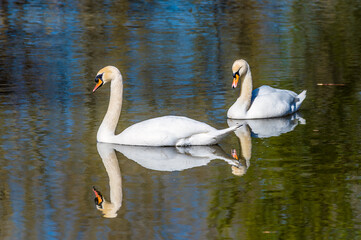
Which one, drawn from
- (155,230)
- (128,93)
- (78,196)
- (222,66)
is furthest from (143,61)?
(155,230)

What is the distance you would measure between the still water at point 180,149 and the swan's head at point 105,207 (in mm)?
28

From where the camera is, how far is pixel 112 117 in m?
9.77

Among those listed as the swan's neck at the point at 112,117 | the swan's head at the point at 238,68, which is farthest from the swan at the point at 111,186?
the swan's head at the point at 238,68

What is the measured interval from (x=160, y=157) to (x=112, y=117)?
1.02 metres

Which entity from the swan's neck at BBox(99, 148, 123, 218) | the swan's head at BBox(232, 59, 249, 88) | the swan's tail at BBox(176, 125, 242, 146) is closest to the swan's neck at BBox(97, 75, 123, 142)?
the swan's neck at BBox(99, 148, 123, 218)

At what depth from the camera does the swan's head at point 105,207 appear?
275 inches

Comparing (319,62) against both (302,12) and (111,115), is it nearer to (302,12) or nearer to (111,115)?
(111,115)

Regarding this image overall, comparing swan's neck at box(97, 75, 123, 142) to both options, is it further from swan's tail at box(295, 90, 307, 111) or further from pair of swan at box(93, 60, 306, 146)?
swan's tail at box(295, 90, 307, 111)

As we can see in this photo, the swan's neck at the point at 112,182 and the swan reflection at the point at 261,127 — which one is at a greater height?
the swan's neck at the point at 112,182

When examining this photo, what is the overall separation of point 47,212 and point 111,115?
2832 millimetres

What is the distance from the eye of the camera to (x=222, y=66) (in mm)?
15180

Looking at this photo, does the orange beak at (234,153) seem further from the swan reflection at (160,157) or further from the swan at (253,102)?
the swan at (253,102)

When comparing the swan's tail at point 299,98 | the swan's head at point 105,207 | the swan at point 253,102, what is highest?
the swan's head at point 105,207

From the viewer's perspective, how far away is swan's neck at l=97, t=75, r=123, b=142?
31.8 ft
